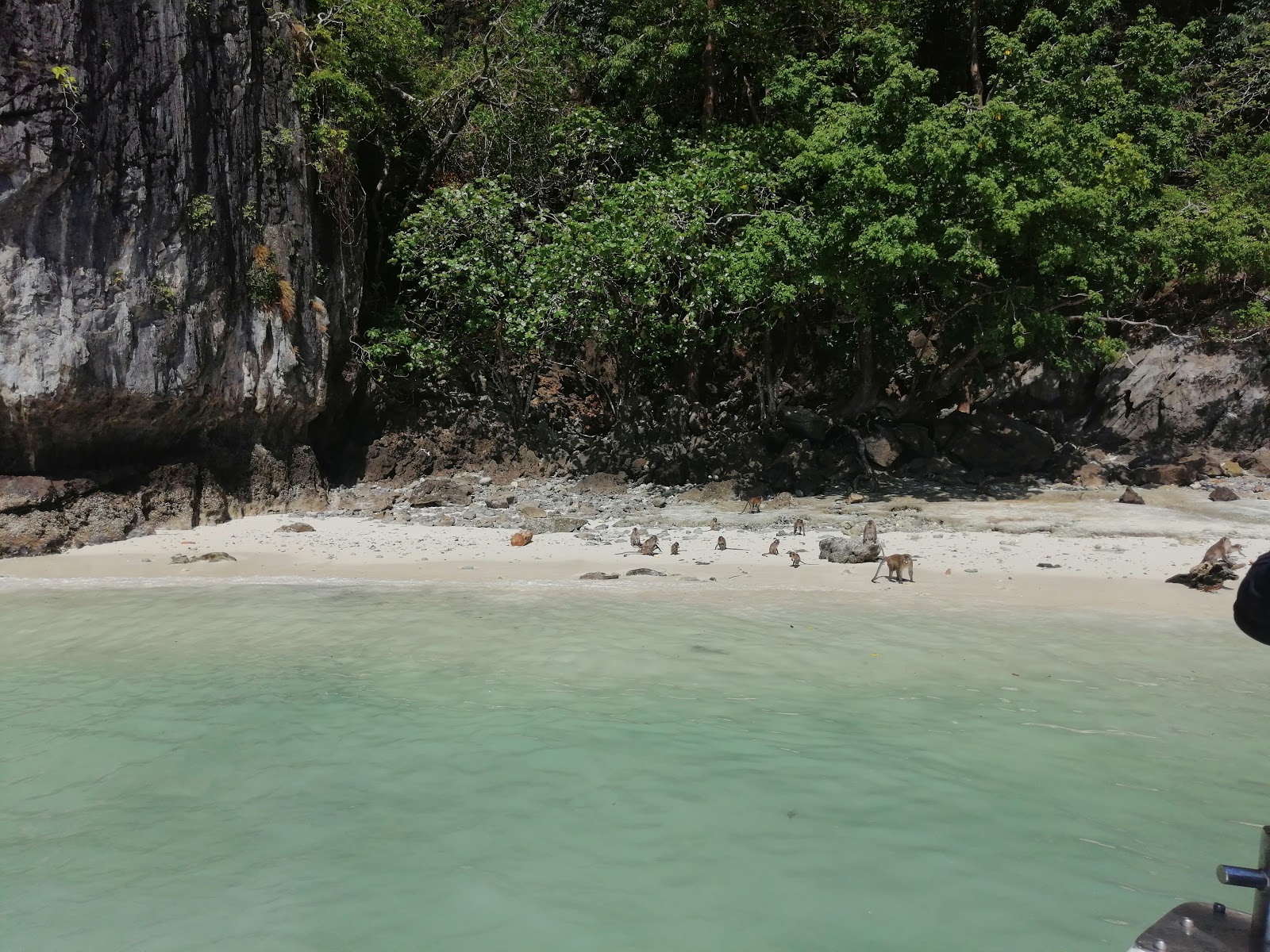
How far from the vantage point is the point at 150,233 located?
11.4 m

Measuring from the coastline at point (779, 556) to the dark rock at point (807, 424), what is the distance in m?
2.32

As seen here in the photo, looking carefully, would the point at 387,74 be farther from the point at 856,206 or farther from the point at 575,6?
the point at 856,206

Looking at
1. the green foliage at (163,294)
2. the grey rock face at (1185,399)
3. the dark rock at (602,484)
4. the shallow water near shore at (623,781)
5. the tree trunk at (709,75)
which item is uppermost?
the tree trunk at (709,75)

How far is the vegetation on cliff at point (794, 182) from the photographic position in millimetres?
12547

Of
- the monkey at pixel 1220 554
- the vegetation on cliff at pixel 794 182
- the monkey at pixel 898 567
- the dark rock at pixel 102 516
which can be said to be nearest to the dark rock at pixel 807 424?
the vegetation on cliff at pixel 794 182

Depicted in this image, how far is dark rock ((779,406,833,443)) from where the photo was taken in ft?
49.3

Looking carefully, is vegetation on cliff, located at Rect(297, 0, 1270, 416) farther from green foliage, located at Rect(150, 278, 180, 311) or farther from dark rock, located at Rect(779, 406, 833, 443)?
green foliage, located at Rect(150, 278, 180, 311)

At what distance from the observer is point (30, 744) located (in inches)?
214

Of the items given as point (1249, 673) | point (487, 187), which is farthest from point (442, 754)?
point (487, 187)

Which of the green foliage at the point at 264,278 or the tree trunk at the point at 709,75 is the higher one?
the tree trunk at the point at 709,75

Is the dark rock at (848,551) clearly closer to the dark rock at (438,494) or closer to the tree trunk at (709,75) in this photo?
the dark rock at (438,494)

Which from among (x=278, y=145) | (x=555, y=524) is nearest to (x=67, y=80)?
(x=278, y=145)

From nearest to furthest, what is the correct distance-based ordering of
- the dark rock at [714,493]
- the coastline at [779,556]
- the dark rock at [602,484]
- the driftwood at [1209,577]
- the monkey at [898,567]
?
1. the driftwood at [1209,577]
2. the coastline at [779,556]
3. the monkey at [898,567]
4. the dark rock at [714,493]
5. the dark rock at [602,484]

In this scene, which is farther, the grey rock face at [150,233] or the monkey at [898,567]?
the grey rock face at [150,233]
